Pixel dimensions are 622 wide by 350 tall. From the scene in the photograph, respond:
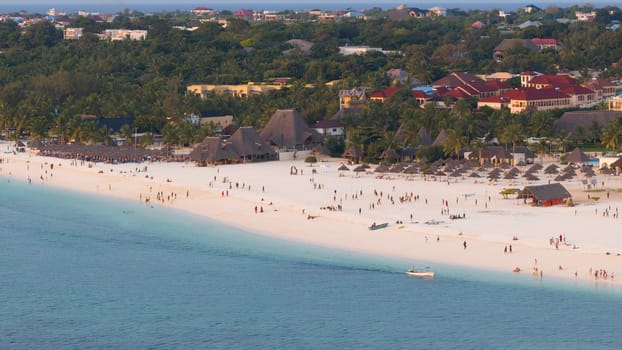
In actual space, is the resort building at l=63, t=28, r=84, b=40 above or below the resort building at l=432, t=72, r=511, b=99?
above

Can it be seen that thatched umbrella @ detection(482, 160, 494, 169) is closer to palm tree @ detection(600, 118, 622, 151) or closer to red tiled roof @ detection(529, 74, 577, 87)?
palm tree @ detection(600, 118, 622, 151)

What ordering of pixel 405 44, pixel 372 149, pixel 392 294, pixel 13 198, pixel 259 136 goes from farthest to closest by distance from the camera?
pixel 405 44
pixel 259 136
pixel 372 149
pixel 13 198
pixel 392 294

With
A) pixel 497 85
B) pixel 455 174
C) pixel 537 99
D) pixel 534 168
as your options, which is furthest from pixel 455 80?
pixel 455 174

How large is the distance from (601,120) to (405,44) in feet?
173

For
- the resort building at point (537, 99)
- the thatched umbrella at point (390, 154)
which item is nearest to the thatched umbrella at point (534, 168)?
the thatched umbrella at point (390, 154)

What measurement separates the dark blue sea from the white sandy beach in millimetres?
1846

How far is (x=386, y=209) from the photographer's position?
181ft

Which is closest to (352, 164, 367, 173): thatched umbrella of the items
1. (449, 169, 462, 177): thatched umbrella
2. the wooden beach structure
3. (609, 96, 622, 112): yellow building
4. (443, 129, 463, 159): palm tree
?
(443, 129, 463, 159): palm tree

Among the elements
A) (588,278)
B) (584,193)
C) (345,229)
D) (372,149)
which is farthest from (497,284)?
(372,149)

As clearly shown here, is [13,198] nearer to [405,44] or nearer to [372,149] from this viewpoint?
[372,149]

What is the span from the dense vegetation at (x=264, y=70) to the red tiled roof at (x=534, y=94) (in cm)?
314

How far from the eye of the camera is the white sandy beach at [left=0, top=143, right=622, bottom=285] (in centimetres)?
4578

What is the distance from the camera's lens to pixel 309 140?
7700 cm

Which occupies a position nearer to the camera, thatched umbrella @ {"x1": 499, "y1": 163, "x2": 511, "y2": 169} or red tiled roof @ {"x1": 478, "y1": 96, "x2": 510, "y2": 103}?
thatched umbrella @ {"x1": 499, "y1": 163, "x2": 511, "y2": 169}
